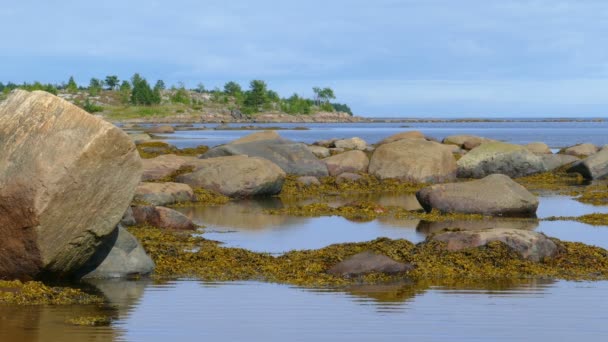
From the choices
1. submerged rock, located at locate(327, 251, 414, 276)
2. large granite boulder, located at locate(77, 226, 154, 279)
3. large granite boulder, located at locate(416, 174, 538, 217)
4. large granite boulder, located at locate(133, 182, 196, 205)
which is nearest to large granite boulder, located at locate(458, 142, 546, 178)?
large granite boulder, located at locate(416, 174, 538, 217)

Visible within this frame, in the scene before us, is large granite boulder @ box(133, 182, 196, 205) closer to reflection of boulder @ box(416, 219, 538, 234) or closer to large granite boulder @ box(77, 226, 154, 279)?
reflection of boulder @ box(416, 219, 538, 234)

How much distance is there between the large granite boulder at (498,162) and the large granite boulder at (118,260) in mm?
26380

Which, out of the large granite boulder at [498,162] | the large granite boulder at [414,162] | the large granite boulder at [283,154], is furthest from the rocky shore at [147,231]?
the large granite boulder at [498,162]

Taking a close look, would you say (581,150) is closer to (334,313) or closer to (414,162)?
(414,162)

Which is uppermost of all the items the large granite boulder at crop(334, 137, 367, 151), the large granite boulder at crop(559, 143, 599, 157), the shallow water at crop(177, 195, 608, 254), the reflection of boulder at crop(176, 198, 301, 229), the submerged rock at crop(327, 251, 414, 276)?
the submerged rock at crop(327, 251, 414, 276)

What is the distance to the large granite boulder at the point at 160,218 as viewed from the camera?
21984 millimetres

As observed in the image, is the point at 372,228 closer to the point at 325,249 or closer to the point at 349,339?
the point at 325,249

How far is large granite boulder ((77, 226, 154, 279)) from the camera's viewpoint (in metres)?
15.4

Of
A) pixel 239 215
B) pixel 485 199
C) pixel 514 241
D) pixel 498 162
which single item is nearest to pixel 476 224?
pixel 485 199

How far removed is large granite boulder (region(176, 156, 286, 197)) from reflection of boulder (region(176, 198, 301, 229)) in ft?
3.50

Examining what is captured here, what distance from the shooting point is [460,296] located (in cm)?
1403

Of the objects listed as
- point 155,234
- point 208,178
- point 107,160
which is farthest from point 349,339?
point 208,178

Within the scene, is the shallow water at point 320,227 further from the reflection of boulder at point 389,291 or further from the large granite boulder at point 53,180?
the large granite boulder at point 53,180

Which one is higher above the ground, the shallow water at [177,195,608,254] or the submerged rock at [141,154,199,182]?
the submerged rock at [141,154,199,182]
